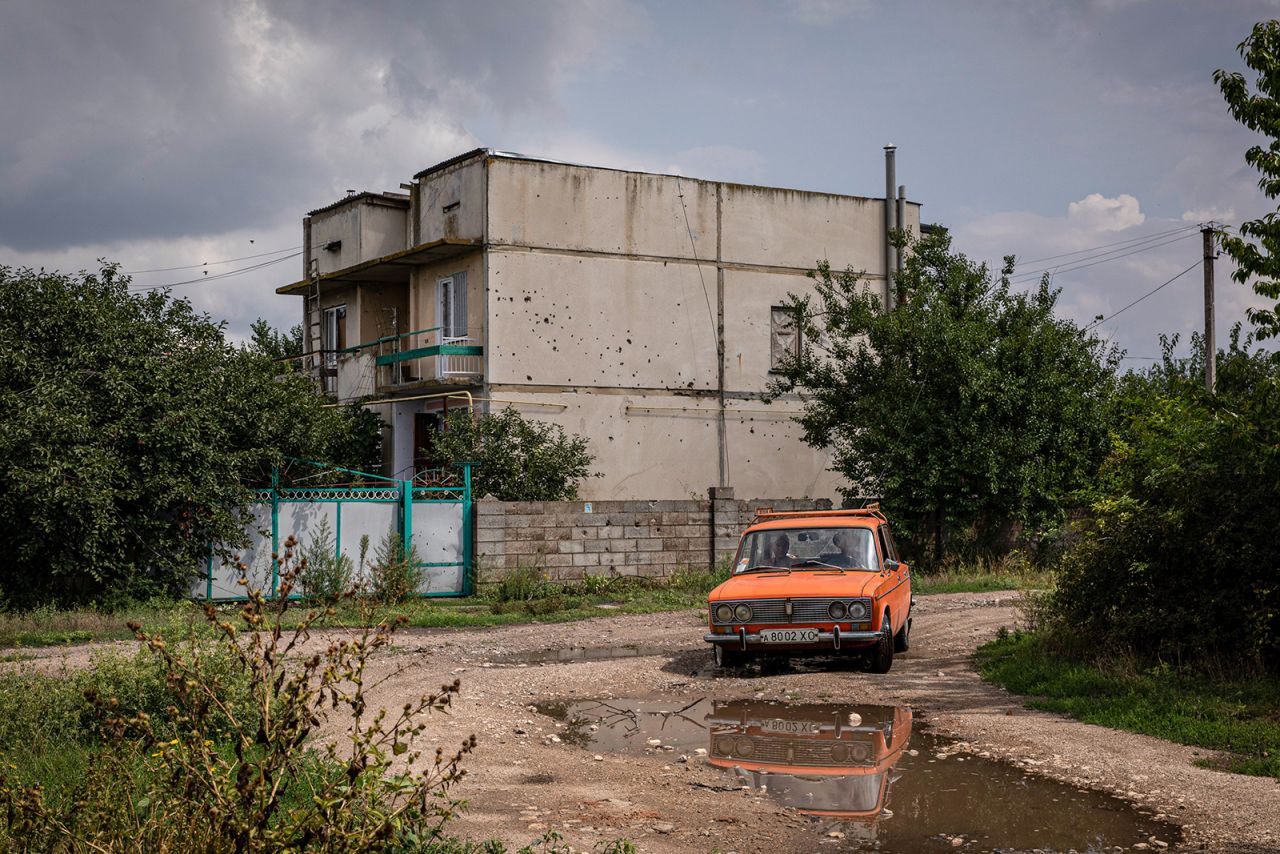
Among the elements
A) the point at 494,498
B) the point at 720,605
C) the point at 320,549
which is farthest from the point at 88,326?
the point at 720,605

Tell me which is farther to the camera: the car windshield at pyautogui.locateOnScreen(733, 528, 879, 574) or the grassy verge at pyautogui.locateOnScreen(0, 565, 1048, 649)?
the grassy verge at pyautogui.locateOnScreen(0, 565, 1048, 649)

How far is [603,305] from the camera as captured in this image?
28.0 m

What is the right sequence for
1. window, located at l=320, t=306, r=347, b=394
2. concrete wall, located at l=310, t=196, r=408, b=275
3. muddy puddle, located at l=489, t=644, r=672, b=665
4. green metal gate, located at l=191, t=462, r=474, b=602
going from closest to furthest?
muddy puddle, located at l=489, t=644, r=672, b=665
green metal gate, located at l=191, t=462, r=474, b=602
concrete wall, located at l=310, t=196, r=408, b=275
window, located at l=320, t=306, r=347, b=394

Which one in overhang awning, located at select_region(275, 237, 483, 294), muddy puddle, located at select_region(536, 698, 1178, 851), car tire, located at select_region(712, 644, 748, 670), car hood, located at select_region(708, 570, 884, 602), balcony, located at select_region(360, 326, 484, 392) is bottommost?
muddy puddle, located at select_region(536, 698, 1178, 851)

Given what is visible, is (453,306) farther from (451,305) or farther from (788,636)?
(788,636)

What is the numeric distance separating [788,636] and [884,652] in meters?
1.08

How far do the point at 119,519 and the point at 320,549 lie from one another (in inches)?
133

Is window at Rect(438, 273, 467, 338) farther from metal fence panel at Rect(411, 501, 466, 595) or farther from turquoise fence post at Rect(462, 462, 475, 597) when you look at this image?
A: metal fence panel at Rect(411, 501, 466, 595)

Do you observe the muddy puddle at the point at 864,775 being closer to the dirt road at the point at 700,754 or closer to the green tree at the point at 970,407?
the dirt road at the point at 700,754

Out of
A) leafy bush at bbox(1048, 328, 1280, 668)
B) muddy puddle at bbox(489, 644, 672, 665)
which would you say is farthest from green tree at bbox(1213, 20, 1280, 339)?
muddy puddle at bbox(489, 644, 672, 665)

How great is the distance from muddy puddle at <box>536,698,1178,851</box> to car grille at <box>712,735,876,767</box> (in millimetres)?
10

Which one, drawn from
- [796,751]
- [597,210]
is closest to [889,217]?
[597,210]

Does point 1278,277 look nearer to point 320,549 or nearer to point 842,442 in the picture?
point 320,549

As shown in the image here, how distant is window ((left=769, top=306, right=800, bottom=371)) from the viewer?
98.7 ft
